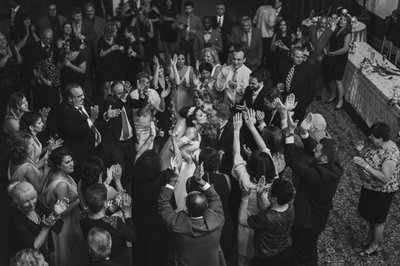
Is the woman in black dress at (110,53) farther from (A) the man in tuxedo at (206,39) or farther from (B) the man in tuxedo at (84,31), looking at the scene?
(A) the man in tuxedo at (206,39)

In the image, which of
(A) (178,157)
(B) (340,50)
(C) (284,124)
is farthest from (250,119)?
(B) (340,50)

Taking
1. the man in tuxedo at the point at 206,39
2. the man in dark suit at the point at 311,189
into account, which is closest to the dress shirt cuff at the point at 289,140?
the man in dark suit at the point at 311,189

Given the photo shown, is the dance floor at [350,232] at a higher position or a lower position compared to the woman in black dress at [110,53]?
lower

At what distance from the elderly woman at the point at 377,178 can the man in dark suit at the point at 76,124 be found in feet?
8.45

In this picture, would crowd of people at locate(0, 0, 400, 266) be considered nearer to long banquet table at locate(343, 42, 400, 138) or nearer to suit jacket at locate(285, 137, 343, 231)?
suit jacket at locate(285, 137, 343, 231)

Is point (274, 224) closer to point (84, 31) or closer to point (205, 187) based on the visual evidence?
point (205, 187)

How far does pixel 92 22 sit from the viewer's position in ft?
26.8

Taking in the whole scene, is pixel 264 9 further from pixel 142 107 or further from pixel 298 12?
pixel 142 107

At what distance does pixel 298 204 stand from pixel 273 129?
717 millimetres

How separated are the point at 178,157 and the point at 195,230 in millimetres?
1126

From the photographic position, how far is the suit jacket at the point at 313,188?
163 inches

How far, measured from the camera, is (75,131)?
5258mm

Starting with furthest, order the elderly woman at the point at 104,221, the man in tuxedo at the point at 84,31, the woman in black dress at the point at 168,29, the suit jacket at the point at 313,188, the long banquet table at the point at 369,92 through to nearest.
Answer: the woman in black dress at the point at 168,29 → the man in tuxedo at the point at 84,31 → the long banquet table at the point at 369,92 → the suit jacket at the point at 313,188 → the elderly woman at the point at 104,221

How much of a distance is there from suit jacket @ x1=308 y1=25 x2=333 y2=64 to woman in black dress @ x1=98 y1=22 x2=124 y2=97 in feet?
9.27
